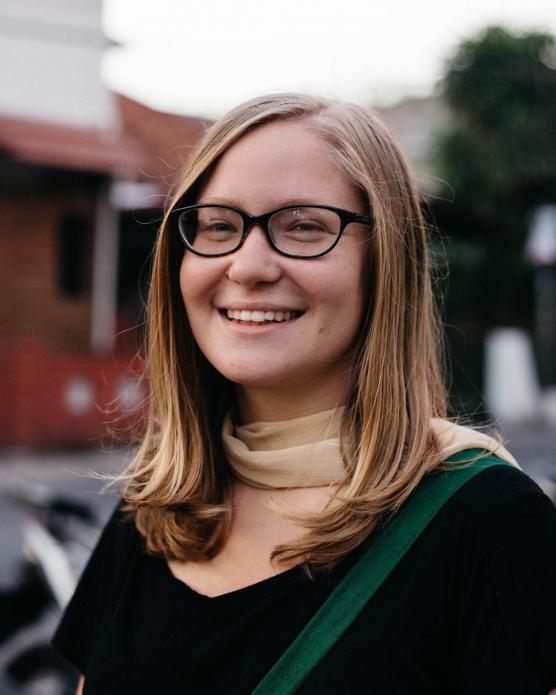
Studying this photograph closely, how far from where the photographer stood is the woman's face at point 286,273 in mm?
1693

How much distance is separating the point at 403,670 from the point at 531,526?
1.01 feet

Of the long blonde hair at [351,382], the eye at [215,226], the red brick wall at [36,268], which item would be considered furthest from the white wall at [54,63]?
the eye at [215,226]

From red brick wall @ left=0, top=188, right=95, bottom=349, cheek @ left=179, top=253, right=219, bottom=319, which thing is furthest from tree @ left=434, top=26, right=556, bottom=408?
cheek @ left=179, top=253, right=219, bottom=319

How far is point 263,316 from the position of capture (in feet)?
5.73

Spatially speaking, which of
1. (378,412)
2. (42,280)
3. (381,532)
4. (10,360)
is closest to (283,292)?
(378,412)

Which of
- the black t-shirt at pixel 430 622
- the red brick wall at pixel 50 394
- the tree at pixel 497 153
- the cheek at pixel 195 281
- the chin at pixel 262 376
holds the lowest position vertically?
the red brick wall at pixel 50 394

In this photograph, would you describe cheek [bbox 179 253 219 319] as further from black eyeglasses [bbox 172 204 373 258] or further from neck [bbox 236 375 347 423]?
neck [bbox 236 375 347 423]

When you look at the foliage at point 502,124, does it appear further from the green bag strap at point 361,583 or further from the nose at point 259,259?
the green bag strap at point 361,583

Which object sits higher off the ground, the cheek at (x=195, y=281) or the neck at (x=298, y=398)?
the cheek at (x=195, y=281)

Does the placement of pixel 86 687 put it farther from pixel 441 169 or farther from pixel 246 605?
pixel 441 169

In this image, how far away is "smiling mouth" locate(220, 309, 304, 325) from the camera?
5.69ft

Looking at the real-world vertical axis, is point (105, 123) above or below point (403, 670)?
above

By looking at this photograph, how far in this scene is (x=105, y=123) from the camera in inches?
545

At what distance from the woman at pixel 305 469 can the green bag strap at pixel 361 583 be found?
0.01 metres
